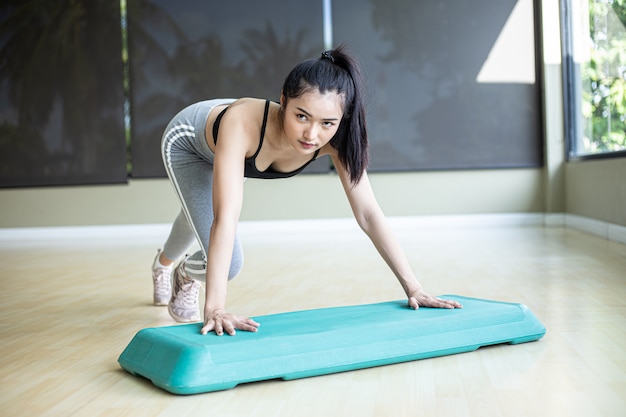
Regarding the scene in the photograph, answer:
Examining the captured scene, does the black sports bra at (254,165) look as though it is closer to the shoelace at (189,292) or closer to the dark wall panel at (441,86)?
the shoelace at (189,292)

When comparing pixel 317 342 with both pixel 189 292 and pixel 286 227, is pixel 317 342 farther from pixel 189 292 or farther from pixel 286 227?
pixel 286 227

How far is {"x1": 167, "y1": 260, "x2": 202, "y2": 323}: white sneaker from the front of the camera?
2582 millimetres

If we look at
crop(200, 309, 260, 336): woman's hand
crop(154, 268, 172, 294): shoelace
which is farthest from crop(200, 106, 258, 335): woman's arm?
crop(154, 268, 172, 294): shoelace

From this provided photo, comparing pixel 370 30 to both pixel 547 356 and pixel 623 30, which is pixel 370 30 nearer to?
pixel 623 30

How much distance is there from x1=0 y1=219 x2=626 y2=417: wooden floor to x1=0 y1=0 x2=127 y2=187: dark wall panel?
170 cm

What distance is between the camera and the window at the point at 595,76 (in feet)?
16.7

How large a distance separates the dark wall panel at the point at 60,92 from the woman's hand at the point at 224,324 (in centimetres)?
523

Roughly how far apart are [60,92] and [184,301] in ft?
15.7

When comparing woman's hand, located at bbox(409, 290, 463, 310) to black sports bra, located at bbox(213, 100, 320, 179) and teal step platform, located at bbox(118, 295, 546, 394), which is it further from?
black sports bra, located at bbox(213, 100, 320, 179)

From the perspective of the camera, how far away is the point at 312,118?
1874mm

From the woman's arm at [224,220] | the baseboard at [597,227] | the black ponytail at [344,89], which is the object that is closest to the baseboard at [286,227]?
the baseboard at [597,227]

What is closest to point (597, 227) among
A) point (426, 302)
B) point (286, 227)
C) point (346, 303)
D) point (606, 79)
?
point (606, 79)

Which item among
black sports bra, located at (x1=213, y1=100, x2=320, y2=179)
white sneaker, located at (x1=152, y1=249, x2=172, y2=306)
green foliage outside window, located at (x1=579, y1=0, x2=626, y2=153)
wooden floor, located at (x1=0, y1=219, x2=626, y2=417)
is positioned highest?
green foliage outside window, located at (x1=579, y1=0, x2=626, y2=153)

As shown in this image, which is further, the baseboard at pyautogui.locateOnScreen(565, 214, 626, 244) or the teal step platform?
the baseboard at pyautogui.locateOnScreen(565, 214, 626, 244)
